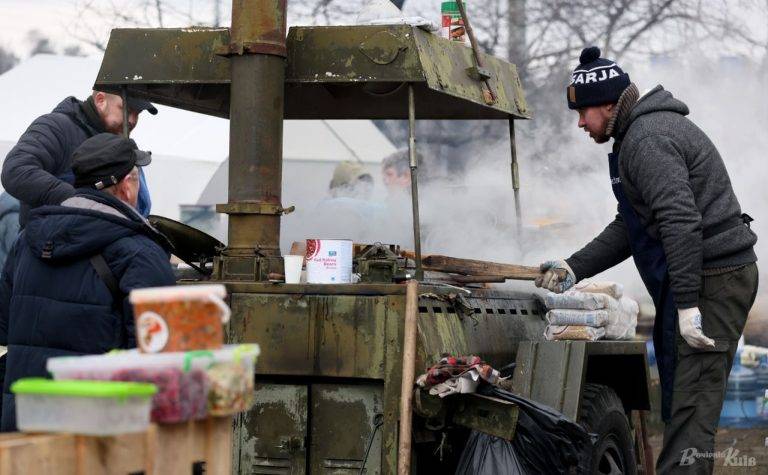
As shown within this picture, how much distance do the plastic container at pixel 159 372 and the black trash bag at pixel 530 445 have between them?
199 centimetres

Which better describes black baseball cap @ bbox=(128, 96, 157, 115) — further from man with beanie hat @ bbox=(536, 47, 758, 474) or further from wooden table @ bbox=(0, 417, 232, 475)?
wooden table @ bbox=(0, 417, 232, 475)

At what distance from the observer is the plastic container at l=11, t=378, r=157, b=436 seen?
2.70 metres

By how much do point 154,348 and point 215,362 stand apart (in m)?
0.15

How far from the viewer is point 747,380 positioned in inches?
387

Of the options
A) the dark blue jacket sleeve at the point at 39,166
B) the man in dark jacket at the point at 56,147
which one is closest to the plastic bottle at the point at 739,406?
the man in dark jacket at the point at 56,147

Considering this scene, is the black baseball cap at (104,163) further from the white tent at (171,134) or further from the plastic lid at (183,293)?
the white tent at (171,134)

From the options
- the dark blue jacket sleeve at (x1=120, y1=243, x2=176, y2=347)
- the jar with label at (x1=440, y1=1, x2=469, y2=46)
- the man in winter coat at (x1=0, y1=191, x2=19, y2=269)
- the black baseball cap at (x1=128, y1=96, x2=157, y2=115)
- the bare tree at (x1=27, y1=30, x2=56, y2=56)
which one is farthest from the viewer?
the bare tree at (x1=27, y1=30, x2=56, y2=56)

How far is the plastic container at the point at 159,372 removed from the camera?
287 centimetres

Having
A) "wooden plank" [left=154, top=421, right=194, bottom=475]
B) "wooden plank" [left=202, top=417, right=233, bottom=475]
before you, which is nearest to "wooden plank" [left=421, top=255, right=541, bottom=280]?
"wooden plank" [left=202, top=417, right=233, bottom=475]

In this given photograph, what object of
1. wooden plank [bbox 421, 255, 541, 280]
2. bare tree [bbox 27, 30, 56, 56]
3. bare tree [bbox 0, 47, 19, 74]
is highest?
bare tree [bbox 0, 47, 19, 74]

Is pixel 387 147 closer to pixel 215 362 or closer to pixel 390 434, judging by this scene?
pixel 390 434

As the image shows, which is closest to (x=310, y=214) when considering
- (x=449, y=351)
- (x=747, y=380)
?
(x=449, y=351)

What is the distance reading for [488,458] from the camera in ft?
15.9

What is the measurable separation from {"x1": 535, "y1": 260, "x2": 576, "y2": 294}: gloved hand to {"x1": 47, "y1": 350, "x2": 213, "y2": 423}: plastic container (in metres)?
3.04
